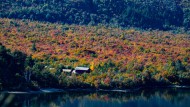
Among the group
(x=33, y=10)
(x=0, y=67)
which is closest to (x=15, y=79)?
(x=0, y=67)

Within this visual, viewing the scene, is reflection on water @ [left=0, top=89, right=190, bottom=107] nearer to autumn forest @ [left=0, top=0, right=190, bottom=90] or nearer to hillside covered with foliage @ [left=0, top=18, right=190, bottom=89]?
autumn forest @ [left=0, top=0, right=190, bottom=90]

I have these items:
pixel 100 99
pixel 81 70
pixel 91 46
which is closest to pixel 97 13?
pixel 91 46

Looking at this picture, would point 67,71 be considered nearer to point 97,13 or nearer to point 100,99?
point 100,99

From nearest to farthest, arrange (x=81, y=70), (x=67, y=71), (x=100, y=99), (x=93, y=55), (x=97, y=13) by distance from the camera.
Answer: (x=100, y=99) < (x=67, y=71) < (x=81, y=70) < (x=93, y=55) < (x=97, y=13)

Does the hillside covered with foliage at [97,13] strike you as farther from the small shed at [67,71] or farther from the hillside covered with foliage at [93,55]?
the small shed at [67,71]

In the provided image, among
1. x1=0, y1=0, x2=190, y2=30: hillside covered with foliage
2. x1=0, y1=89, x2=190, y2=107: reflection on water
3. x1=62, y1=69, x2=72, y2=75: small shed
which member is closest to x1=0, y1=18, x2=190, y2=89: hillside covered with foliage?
x1=62, y1=69, x2=72, y2=75: small shed

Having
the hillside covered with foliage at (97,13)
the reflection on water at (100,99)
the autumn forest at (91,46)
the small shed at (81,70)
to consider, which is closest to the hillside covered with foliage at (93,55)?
the autumn forest at (91,46)
